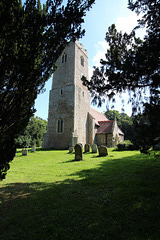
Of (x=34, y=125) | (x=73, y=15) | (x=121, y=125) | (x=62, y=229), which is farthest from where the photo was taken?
(x=121, y=125)

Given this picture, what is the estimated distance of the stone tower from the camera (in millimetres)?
20812

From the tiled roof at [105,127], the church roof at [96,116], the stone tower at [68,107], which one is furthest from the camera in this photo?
the church roof at [96,116]

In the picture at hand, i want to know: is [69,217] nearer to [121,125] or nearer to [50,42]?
[50,42]

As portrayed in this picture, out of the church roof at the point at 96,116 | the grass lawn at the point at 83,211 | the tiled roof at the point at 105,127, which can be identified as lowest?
the grass lawn at the point at 83,211

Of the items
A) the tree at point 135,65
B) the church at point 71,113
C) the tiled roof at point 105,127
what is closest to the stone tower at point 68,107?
the church at point 71,113

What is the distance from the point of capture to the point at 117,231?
259 cm

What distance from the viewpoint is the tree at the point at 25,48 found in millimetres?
3287

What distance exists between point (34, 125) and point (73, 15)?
3379 centimetres

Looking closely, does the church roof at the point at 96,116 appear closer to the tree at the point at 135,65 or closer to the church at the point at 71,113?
the church at the point at 71,113

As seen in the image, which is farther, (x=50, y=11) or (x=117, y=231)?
(x=50, y=11)

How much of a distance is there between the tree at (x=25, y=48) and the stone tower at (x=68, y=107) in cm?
1585

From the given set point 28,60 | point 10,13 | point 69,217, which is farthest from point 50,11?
point 69,217

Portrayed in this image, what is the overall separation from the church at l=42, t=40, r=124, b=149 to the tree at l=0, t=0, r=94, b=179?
15855 millimetres

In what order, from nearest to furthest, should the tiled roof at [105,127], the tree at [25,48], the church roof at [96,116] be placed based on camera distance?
the tree at [25,48] < the tiled roof at [105,127] < the church roof at [96,116]
